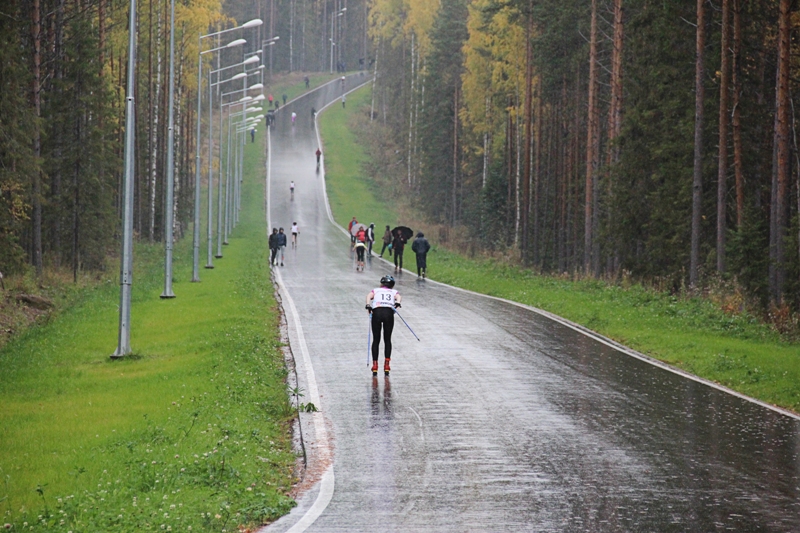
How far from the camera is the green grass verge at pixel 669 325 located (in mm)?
16312

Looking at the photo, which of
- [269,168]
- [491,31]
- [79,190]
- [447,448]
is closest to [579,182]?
[491,31]

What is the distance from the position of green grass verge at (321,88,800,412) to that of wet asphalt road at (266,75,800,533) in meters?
0.83

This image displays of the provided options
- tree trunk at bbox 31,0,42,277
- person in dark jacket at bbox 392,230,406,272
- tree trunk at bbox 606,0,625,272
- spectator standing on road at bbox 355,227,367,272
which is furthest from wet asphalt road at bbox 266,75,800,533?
spectator standing on road at bbox 355,227,367,272

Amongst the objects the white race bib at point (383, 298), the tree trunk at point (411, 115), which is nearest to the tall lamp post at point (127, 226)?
the white race bib at point (383, 298)

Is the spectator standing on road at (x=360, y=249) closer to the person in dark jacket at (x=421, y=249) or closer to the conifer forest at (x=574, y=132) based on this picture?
the person in dark jacket at (x=421, y=249)

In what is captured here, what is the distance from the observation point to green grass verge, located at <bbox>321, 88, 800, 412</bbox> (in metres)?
16.3

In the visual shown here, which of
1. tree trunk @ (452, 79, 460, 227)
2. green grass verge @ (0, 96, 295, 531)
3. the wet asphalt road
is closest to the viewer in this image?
the wet asphalt road

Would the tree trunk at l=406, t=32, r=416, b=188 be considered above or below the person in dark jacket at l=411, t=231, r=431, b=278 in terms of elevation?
above

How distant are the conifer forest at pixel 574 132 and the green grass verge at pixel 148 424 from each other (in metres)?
6.43

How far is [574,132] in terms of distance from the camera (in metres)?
47.2

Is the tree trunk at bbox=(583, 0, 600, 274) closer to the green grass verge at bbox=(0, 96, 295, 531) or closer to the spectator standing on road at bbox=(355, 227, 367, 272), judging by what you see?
the spectator standing on road at bbox=(355, 227, 367, 272)

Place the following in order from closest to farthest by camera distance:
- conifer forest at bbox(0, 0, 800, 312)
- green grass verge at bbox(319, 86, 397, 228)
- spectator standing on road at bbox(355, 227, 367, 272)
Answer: conifer forest at bbox(0, 0, 800, 312) < spectator standing on road at bbox(355, 227, 367, 272) < green grass verge at bbox(319, 86, 397, 228)

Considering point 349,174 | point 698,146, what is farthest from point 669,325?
point 349,174

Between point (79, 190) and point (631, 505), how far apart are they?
29711 mm
